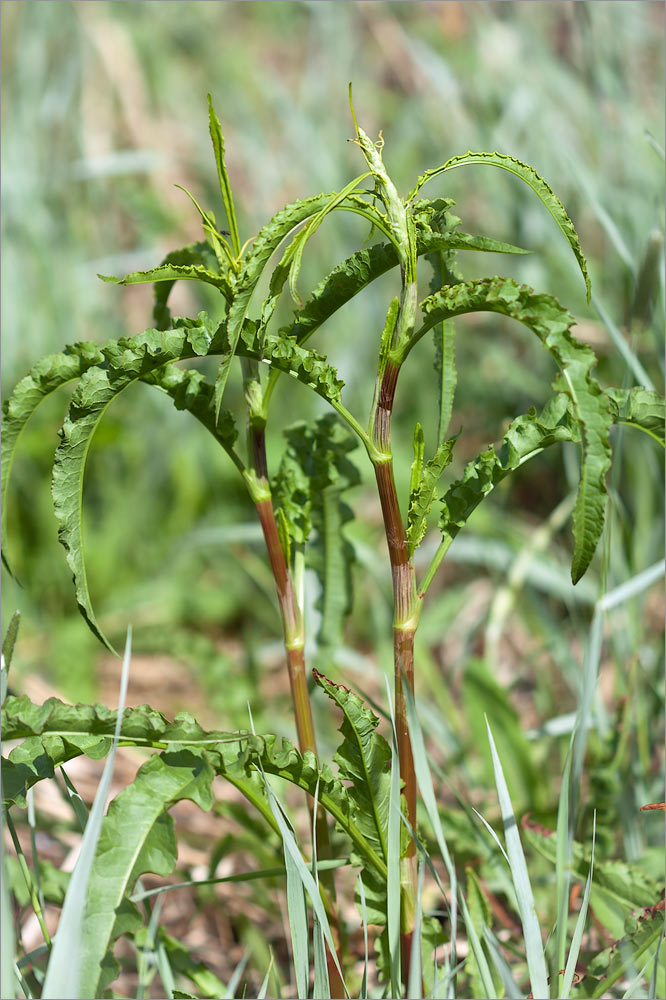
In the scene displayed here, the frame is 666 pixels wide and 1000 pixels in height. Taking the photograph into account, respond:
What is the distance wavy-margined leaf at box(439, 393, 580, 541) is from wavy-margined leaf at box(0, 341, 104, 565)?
305 millimetres

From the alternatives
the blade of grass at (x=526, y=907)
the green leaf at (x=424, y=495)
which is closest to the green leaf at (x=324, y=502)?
the green leaf at (x=424, y=495)

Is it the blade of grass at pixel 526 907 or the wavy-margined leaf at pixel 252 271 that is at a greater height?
the wavy-margined leaf at pixel 252 271

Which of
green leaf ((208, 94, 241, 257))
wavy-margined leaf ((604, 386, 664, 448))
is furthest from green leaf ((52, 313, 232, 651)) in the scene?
wavy-margined leaf ((604, 386, 664, 448))

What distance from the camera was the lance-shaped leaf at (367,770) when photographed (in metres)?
0.73

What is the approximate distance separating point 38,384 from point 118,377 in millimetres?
76

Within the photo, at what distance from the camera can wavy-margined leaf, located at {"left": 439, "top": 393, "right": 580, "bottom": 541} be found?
2.33ft

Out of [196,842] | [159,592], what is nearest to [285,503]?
[196,842]

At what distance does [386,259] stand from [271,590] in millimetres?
1258

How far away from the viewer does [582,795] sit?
1288mm

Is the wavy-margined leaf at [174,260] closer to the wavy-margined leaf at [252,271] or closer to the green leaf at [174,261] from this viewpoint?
the green leaf at [174,261]

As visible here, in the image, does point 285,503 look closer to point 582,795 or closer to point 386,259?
point 386,259

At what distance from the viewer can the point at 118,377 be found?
0.67 meters

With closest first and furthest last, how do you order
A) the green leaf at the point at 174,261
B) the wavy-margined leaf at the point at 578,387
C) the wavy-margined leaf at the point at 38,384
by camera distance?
the wavy-margined leaf at the point at 578,387, the wavy-margined leaf at the point at 38,384, the green leaf at the point at 174,261

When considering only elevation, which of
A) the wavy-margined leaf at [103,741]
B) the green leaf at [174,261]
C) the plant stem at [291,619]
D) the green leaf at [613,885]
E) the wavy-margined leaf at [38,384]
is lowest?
the green leaf at [613,885]
